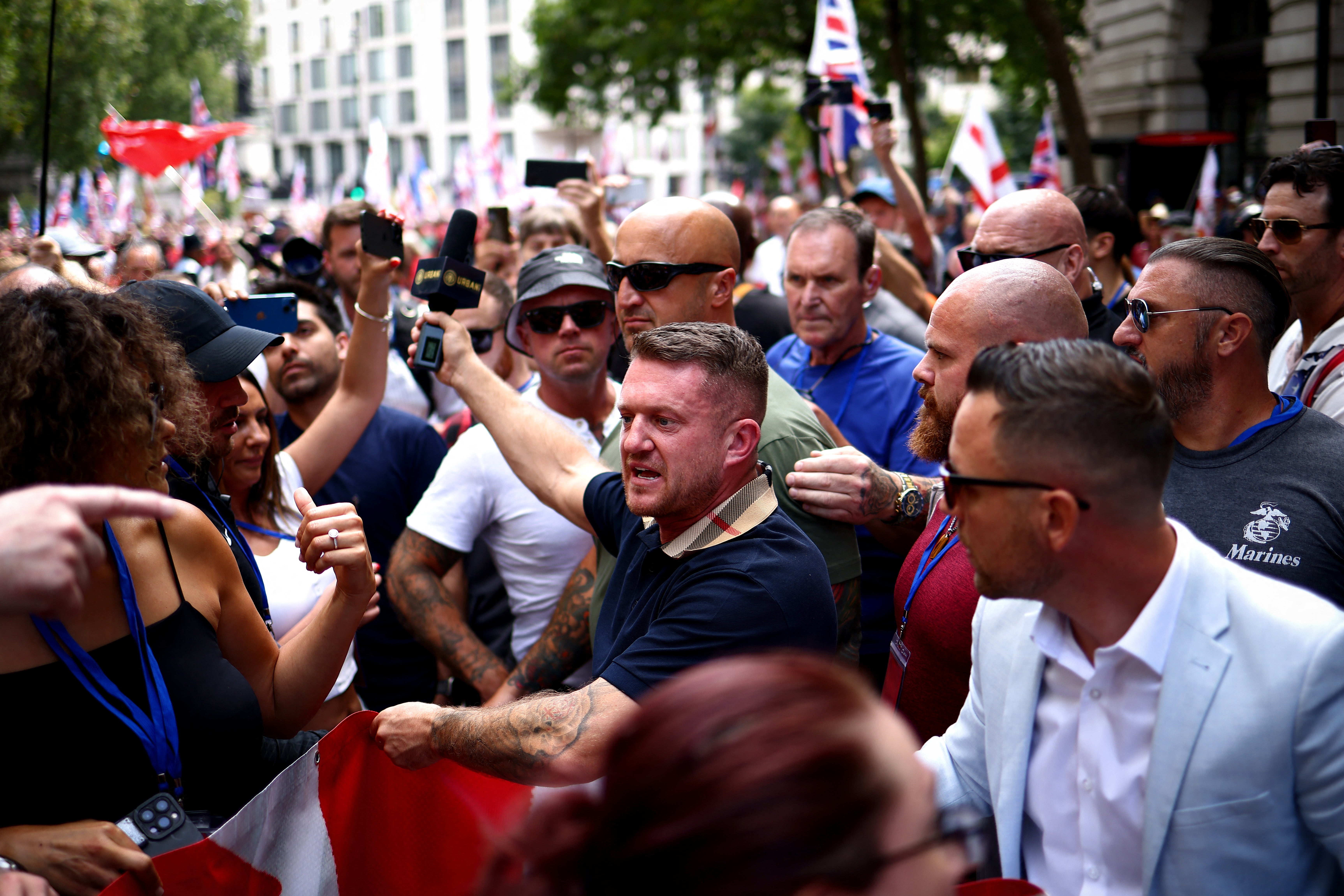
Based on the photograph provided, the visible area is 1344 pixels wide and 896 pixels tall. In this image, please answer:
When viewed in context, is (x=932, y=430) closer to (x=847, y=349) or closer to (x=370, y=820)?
(x=847, y=349)

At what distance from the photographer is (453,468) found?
12.7 ft

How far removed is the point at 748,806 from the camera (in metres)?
1.10

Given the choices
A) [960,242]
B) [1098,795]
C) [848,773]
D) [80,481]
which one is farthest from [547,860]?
[960,242]

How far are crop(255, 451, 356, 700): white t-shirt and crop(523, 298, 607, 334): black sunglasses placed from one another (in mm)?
1158

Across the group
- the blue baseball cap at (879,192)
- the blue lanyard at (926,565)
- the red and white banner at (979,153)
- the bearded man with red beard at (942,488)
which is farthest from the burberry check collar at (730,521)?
the red and white banner at (979,153)

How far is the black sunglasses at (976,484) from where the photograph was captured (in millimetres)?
1868

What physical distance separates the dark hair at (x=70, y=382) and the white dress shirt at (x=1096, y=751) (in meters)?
1.92

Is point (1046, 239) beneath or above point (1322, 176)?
beneath

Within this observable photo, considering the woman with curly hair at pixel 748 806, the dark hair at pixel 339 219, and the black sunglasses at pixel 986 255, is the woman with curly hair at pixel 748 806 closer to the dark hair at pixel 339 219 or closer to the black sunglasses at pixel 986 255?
the black sunglasses at pixel 986 255

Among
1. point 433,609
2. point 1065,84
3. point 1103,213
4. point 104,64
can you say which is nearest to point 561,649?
point 433,609

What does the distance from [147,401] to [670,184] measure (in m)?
71.6

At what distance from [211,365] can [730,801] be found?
8.34ft

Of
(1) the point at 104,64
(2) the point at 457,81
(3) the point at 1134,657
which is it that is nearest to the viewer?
(3) the point at 1134,657

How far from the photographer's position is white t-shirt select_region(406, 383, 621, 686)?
12.5 ft
